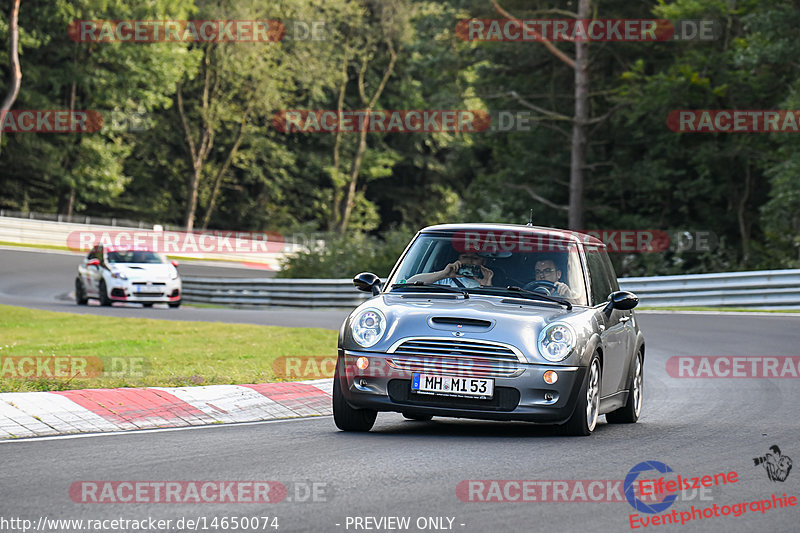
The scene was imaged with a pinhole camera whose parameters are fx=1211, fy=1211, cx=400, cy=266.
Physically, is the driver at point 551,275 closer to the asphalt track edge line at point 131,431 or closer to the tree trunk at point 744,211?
the asphalt track edge line at point 131,431

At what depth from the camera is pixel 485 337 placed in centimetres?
869

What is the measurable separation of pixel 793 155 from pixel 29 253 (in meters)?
30.8

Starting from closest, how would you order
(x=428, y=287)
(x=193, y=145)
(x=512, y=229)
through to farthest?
(x=428, y=287)
(x=512, y=229)
(x=193, y=145)

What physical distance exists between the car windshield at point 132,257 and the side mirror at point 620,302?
21.4m

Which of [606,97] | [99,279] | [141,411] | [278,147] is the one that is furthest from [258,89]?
[141,411]

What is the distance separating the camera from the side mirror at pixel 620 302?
998 cm

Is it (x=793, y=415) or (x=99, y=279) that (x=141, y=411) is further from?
(x=99, y=279)

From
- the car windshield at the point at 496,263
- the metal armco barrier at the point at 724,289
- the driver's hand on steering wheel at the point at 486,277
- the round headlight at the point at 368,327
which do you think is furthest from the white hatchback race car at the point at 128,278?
the round headlight at the point at 368,327

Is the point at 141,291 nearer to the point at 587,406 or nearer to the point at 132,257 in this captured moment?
the point at 132,257

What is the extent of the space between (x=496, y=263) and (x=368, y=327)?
1.43 meters

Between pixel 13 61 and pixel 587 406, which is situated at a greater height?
pixel 13 61

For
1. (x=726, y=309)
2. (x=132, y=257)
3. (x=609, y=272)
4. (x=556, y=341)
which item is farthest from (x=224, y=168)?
(x=556, y=341)

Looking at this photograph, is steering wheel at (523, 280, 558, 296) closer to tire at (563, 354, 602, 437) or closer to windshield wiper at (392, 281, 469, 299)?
windshield wiper at (392, 281, 469, 299)

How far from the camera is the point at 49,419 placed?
361 inches
